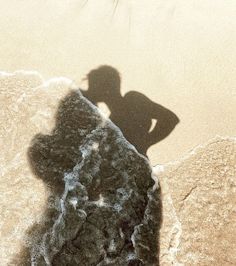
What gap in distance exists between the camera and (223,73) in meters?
4.67

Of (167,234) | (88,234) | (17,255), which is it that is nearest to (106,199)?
(88,234)

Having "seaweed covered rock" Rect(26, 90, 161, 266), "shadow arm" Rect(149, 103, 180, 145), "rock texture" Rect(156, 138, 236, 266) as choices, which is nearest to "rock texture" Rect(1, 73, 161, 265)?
"seaweed covered rock" Rect(26, 90, 161, 266)

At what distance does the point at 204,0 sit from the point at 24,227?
3.29 meters

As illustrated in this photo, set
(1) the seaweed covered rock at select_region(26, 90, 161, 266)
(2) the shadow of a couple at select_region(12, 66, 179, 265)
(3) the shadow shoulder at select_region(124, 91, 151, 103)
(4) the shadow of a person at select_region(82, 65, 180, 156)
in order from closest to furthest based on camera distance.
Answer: (1) the seaweed covered rock at select_region(26, 90, 161, 266) < (2) the shadow of a couple at select_region(12, 66, 179, 265) < (4) the shadow of a person at select_region(82, 65, 180, 156) < (3) the shadow shoulder at select_region(124, 91, 151, 103)

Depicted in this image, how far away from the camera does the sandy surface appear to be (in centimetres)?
453

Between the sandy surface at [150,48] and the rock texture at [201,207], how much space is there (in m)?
0.22

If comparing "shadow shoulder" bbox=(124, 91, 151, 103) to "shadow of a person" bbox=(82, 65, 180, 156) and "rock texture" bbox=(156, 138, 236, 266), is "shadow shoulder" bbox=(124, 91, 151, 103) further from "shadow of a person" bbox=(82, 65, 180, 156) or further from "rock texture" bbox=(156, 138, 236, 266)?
"rock texture" bbox=(156, 138, 236, 266)

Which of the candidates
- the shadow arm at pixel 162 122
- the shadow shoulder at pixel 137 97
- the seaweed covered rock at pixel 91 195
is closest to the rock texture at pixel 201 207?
the seaweed covered rock at pixel 91 195

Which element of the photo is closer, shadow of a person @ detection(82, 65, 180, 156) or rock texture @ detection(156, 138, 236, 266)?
rock texture @ detection(156, 138, 236, 266)

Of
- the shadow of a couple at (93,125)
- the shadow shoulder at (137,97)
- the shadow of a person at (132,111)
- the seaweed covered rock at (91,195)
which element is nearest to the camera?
the seaweed covered rock at (91,195)

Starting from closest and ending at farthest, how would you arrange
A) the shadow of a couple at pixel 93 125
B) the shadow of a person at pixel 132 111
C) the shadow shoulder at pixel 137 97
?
the shadow of a couple at pixel 93 125, the shadow of a person at pixel 132 111, the shadow shoulder at pixel 137 97

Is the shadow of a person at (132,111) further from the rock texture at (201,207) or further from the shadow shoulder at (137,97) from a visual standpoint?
the rock texture at (201,207)

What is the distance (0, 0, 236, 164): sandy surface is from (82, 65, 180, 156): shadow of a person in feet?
0.25

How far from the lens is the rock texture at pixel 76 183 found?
3.73 m
